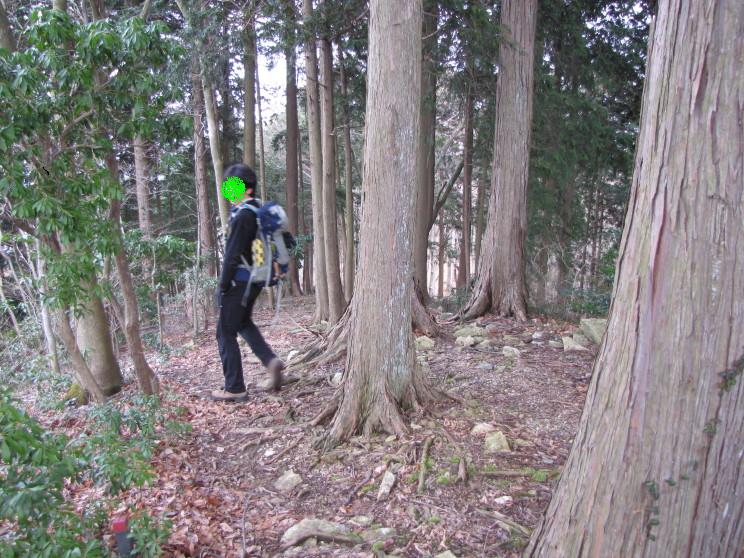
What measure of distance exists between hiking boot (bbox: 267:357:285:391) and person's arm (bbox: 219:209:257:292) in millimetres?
1132

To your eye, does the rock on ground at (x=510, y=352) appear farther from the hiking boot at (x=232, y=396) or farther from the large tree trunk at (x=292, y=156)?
the large tree trunk at (x=292, y=156)

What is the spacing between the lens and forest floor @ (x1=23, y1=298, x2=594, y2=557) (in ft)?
10.3

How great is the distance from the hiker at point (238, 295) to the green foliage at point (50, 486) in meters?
1.94

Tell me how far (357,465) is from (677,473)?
2.35 metres

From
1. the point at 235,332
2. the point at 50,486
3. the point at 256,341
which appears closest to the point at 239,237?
the point at 235,332

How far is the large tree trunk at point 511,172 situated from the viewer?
8461 millimetres

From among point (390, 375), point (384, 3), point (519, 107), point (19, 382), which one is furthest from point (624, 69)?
point (19, 382)

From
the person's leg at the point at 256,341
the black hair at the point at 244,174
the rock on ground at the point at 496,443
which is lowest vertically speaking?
the rock on ground at the point at 496,443

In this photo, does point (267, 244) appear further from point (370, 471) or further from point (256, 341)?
point (370, 471)

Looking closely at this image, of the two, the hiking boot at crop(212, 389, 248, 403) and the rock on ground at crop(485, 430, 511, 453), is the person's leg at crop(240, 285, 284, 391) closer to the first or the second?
the hiking boot at crop(212, 389, 248, 403)

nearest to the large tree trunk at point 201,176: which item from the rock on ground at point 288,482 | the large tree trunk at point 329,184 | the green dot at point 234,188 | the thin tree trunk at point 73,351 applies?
the large tree trunk at point 329,184

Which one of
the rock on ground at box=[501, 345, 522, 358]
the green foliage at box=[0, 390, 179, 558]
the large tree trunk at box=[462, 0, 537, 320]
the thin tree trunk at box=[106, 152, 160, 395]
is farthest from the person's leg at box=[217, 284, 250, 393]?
the large tree trunk at box=[462, 0, 537, 320]

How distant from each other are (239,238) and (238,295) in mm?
578

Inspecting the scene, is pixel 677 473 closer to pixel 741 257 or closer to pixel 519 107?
pixel 741 257
